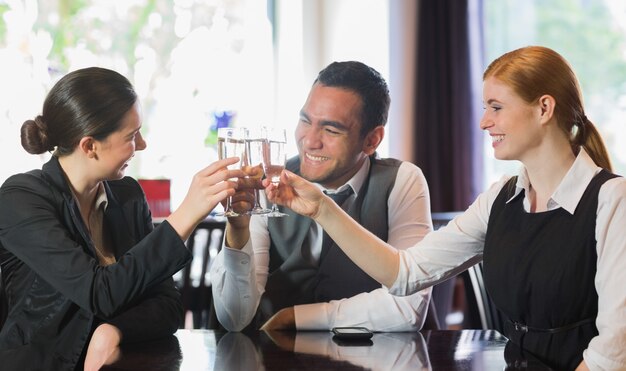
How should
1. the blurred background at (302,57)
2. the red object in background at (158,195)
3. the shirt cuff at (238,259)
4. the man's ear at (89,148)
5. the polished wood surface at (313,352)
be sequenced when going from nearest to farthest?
the polished wood surface at (313,352) < the man's ear at (89,148) < the shirt cuff at (238,259) < the red object in background at (158,195) < the blurred background at (302,57)

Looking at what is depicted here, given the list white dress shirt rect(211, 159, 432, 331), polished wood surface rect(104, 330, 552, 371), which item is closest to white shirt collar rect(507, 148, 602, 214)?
polished wood surface rect(104, 330, 552, 371)

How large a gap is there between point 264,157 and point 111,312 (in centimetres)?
Answer: 47

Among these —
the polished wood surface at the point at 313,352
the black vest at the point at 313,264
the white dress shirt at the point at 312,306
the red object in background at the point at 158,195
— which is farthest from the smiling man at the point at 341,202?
the red object in background at the point at 158,195

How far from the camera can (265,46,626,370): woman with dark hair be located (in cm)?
175

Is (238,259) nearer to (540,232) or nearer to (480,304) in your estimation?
(540,232)

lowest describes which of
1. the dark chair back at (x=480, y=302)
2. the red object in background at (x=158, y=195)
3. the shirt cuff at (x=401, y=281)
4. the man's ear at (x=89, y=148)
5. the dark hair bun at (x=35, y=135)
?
the dark chair back at (x=480, y=302)

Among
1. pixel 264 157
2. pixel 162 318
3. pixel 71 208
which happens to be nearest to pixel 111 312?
pixel 162 318

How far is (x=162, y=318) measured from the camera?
1980mm

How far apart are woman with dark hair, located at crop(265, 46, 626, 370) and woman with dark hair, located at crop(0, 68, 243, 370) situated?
274 millimetres

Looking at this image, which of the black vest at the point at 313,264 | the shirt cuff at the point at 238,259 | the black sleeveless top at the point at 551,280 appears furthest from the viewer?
the black vest at the point at 313,264

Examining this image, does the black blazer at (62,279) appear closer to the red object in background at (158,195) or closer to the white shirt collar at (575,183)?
the white shirt collar at (575,183)

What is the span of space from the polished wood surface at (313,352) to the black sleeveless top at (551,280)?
89 mm

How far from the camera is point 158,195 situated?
380 centimetres

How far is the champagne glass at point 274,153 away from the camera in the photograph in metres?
1.89
